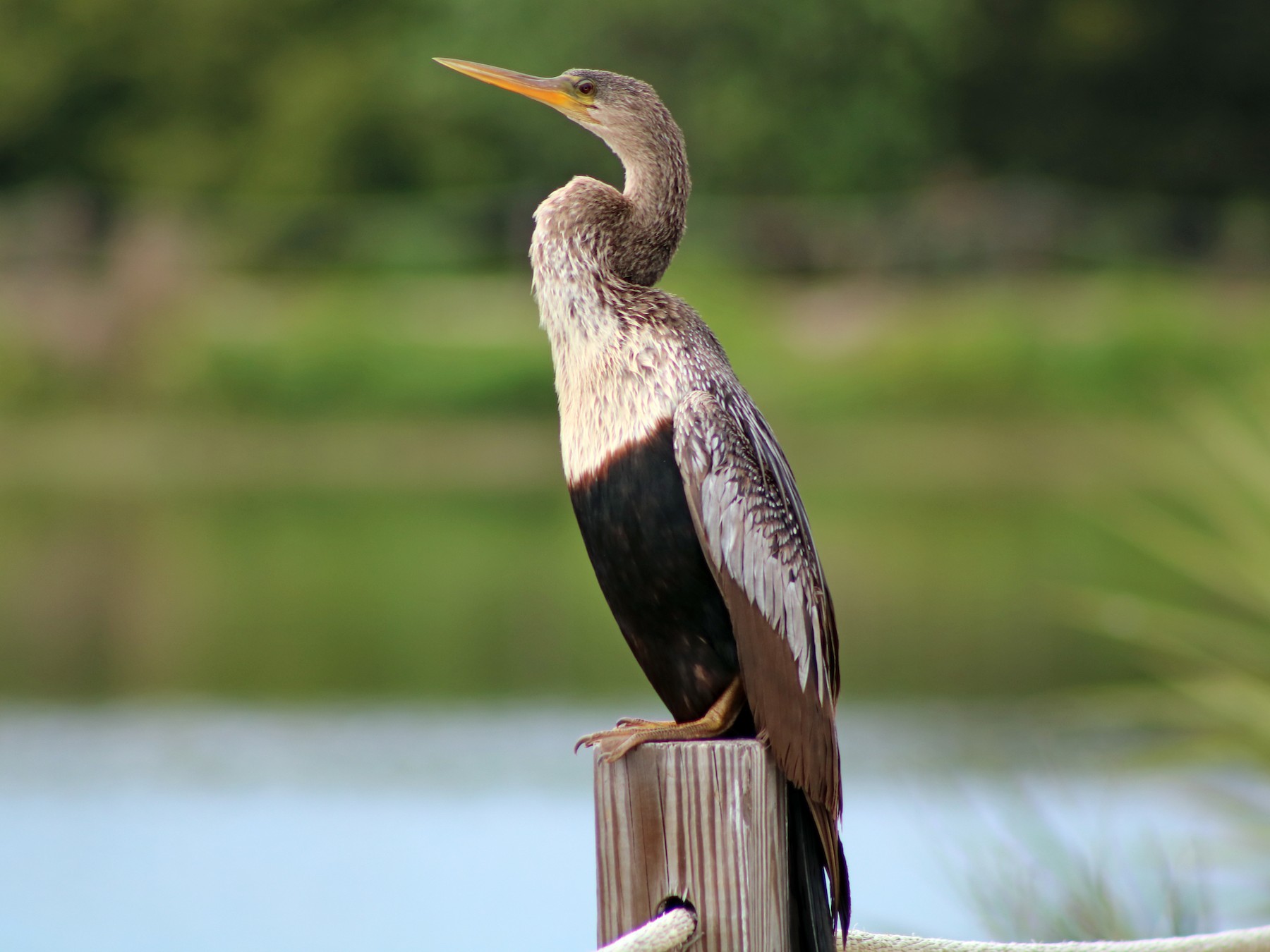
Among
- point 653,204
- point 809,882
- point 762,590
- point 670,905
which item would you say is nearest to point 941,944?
point 809,882

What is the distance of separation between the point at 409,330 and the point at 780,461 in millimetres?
14022

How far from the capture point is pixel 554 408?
595 inches

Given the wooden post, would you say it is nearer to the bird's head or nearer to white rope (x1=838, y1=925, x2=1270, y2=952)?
white rope (x1=838, y1=925, x2=1270, y2=952)

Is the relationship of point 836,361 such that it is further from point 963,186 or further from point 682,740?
point 682,740

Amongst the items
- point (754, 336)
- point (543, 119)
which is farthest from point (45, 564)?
point (543, 119)

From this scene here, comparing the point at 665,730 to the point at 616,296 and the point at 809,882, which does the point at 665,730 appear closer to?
the point at 809,882

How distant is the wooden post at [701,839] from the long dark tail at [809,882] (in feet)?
0.12

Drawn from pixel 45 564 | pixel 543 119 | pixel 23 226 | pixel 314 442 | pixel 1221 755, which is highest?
pixel 543 119

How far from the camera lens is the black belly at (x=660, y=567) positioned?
6.33ft

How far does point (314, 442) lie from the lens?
15867 mm

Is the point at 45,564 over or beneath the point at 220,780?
over

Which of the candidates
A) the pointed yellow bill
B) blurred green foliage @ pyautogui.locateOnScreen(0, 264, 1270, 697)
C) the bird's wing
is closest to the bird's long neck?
the pointed yellow bill

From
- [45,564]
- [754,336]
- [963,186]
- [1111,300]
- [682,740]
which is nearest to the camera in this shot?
[682,740]

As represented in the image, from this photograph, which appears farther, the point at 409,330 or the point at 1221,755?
the point at 409,330
